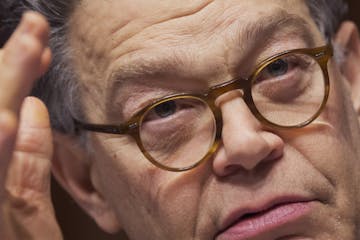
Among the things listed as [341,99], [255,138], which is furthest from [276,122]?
[341,99]

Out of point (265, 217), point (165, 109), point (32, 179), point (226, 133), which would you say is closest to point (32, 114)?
point (32, 179)

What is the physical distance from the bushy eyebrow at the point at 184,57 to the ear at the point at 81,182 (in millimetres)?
353

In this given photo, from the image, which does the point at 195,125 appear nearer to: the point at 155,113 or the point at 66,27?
the point at 155,113

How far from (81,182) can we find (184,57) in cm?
56

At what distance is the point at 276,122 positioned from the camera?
1.26 m

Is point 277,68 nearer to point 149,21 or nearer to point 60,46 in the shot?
point 149,21

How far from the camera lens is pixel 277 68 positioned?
1.31 m

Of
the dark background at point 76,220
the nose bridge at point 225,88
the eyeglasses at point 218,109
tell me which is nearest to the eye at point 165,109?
the eyeglasses at point 218,109

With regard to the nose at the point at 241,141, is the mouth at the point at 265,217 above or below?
below

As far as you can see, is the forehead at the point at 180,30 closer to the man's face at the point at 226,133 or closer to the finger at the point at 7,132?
the man's face at the point at 226,133

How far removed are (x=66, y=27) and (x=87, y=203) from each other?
48 centimetres

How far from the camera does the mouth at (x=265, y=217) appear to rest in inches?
48.0

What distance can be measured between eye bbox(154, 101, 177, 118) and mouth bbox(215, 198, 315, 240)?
265 millimetres

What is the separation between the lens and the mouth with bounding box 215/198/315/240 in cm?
122
